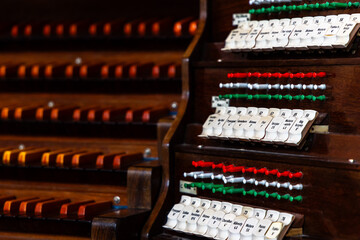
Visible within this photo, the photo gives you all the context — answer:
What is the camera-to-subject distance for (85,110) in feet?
6.25

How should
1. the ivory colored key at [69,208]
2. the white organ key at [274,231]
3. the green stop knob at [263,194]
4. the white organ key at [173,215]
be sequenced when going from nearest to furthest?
the white organ key at [274,231] → the green stop knob at [263,194] → the white organ key at [173,215] → the ivory colored key at [69,208]

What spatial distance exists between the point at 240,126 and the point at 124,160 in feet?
1.31

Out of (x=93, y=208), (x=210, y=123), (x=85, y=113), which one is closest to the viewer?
(x=210, y=123)

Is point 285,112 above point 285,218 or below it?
above

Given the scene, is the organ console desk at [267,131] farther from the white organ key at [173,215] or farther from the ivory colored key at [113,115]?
the ivory colored key at [113,115]

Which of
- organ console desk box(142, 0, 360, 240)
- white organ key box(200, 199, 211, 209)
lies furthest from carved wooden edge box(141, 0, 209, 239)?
white organ key box(200, 199, 211, 209)

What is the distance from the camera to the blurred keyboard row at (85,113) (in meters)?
1.85

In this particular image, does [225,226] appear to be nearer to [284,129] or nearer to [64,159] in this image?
[284,129]

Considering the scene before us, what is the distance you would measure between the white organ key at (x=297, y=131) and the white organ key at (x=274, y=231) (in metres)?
0.17

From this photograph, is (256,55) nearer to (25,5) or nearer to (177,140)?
(177,140)

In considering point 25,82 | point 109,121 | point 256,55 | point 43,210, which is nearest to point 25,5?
point 25,82

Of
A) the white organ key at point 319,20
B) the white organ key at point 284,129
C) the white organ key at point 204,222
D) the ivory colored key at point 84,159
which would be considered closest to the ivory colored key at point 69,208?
the ivory colored key at point 84,159

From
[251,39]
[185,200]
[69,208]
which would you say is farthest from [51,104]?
[251,39]

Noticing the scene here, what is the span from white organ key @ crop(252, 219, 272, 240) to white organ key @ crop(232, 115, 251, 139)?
204 millimetres
